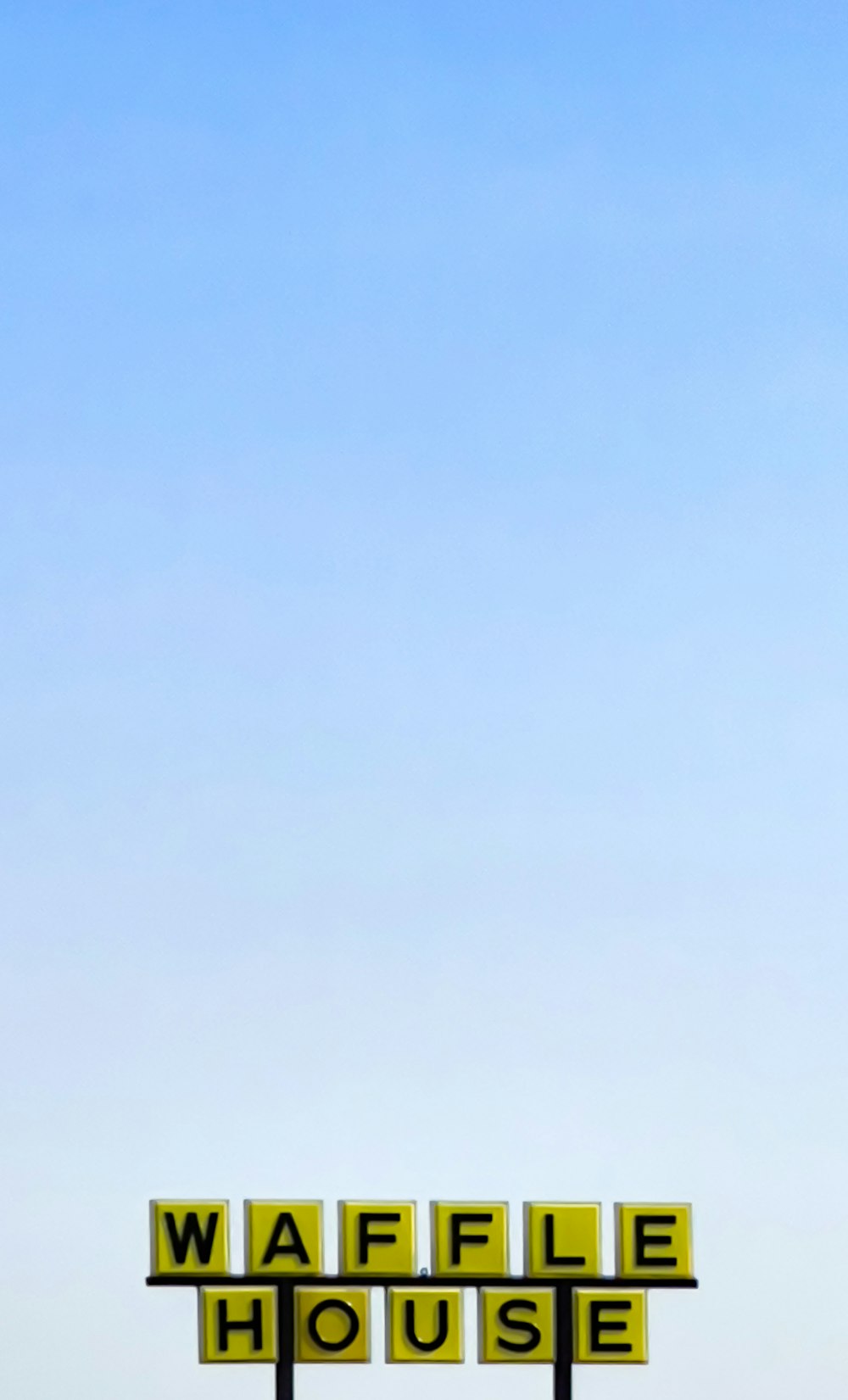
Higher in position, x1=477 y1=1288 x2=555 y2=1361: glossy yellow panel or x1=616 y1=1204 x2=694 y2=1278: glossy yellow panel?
x1=616 y1=1204 x2=694 y2=1278: glossy yellow panel

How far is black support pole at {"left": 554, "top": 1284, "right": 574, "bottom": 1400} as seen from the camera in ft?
162

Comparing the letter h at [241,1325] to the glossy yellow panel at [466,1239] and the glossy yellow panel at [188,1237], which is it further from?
the glossy yellow panel at [466,1239]

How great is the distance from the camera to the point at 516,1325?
49.2 m

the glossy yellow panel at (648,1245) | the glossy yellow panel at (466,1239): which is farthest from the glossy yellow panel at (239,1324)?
the glossy yellow panel at (648,1245)

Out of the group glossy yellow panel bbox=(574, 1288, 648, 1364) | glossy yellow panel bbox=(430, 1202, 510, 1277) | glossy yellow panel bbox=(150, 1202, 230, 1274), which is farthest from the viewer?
glossy yellow panel bbox=(574, 1288, 648, 1364)

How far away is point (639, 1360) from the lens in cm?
4947

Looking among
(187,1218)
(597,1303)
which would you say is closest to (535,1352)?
(597,1303)

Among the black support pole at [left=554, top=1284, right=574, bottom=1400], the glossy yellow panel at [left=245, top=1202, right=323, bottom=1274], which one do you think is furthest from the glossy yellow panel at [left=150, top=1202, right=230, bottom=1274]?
the black support pole at [left=554, top=1284, right=574, bottom=1400]

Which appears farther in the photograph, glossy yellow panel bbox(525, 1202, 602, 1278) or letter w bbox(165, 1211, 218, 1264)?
glossy yellow panel bbox(525, 1202, 602, 1278)

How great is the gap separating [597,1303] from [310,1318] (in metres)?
3.20

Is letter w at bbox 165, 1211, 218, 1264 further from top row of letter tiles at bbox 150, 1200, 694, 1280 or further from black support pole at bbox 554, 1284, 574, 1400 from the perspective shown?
black support pole at bbox 554, 1284, 574, 1400

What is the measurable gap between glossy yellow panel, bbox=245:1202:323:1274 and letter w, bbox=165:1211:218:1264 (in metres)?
0.39

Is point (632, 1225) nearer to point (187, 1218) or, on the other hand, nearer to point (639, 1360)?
point (639, 1360)

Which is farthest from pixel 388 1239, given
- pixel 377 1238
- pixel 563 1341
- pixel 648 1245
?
pixel 648 1245
